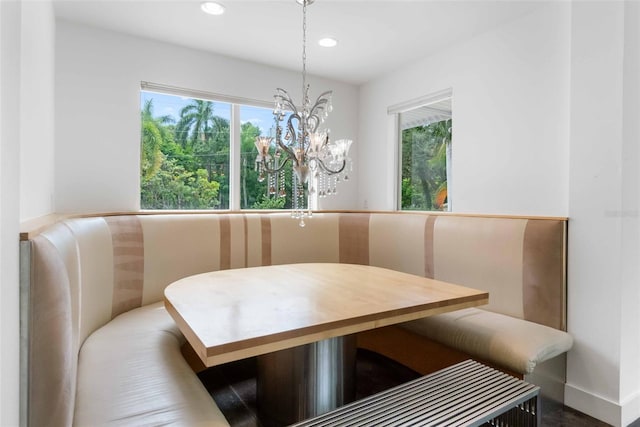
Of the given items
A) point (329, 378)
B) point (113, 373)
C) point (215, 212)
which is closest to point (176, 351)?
point (113, 373)

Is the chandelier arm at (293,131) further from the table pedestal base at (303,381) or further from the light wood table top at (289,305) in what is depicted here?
the table pedestal base at (303,381)

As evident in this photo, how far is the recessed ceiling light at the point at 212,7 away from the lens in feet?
7.13

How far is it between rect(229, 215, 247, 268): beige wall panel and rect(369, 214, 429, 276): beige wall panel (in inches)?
43.5

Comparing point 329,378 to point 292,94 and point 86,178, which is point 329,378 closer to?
point 86,178

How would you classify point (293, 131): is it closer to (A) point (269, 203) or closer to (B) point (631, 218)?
(A) point (269, 203)

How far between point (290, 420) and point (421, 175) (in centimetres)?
230

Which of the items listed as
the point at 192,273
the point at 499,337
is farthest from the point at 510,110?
the point at 192,273

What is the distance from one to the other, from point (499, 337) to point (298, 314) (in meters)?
1.15

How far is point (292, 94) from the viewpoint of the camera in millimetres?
3303

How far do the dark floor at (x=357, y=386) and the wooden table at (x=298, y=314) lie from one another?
25 cm

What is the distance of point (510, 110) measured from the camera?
239 centimetres

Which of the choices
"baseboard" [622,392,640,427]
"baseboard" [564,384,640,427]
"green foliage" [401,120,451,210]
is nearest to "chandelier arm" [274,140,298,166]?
"green foliage" [401,120,451,210]

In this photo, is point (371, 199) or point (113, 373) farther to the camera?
point (371, 199)

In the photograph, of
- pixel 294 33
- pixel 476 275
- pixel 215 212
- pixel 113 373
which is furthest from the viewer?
pixel 215 212
